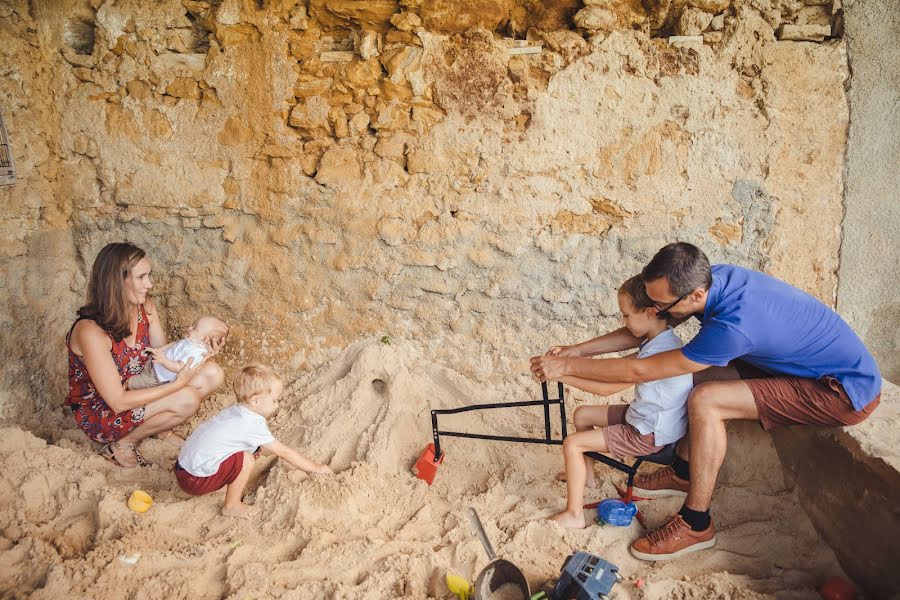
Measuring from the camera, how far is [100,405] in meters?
3.12

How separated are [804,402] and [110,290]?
10.5 ft

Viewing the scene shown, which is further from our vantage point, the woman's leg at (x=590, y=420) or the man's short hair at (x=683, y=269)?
the woman's leg at (x=590, y=420)

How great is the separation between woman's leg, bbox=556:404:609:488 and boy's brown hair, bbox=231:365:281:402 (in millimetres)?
1483

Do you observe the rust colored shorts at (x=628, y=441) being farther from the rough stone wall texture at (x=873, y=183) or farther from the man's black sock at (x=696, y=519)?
the rough stone wall texture at (x=873, y=183)

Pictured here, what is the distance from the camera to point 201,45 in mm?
3482

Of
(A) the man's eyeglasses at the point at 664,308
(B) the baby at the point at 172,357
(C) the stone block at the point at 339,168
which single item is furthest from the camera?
(C) the stone block at the point at 339,168

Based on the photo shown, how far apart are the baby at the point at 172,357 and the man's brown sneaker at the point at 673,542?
2410mm

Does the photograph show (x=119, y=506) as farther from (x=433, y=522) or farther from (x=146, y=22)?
(x=146, y=22)

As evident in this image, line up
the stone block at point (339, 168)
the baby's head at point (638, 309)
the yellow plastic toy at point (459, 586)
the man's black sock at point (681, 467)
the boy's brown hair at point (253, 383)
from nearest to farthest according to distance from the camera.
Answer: the yellow plastic toy at point (459, 586)
the baby's head at point (638, 309)
the boy's brown hair at point (253, 383)
the man's black sock at point (681, 467)
the stone block at point (339, 168)

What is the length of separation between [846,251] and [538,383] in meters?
1.92

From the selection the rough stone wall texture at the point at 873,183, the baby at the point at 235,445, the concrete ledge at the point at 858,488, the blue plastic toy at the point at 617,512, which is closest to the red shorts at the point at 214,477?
the baby at the point at 235,445

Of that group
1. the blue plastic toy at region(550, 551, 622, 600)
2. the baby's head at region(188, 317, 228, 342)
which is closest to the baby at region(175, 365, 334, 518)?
the baby's head at region(188, 317, 228, 342)

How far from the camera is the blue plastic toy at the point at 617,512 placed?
267 cm

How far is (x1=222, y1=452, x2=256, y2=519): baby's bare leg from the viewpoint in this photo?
9.09 ft
